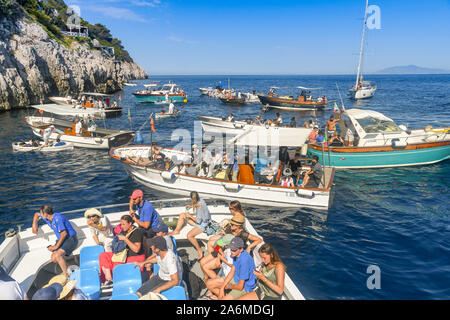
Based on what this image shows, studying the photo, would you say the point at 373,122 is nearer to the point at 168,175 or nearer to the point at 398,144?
the point at 398,144

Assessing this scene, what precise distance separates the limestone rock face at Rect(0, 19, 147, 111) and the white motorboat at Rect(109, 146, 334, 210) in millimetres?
32768


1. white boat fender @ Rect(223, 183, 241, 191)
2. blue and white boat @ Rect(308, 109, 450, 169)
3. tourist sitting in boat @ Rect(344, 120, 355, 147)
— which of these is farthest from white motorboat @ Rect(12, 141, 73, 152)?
tourist sitting in boat @ Rect(344, 120, 355, 147)

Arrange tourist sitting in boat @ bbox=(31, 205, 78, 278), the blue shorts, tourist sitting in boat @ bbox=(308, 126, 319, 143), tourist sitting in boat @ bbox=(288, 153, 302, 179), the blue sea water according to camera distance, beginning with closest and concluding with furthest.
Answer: tourist sitting in boat @ bbox=(31, 205, 78, 278), the blue shorts, the blue sea water, tourist sitting in boat @ bbox=(288, 153, 302, 179), tourist sitting in boat @ bbox=(308, 126, 319, 143)

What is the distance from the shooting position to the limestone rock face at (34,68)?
3497 cm

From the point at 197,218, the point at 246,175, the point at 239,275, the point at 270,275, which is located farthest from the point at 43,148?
the point at 270,275

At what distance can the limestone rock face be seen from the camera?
35.0 metres

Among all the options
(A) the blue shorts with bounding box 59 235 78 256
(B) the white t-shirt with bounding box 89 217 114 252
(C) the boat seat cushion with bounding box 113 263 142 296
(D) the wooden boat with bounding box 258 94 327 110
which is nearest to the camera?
(C) the boat seat cushion with bounding box 113 263 142 296

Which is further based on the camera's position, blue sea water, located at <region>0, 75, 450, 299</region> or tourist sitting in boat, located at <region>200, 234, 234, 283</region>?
blue sea water, located at <region>0, 75, 450, 299</region>

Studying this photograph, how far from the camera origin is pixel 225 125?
26797mm

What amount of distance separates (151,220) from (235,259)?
2708 millimetres

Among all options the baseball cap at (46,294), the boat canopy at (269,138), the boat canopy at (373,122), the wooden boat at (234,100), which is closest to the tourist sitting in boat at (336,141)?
the boat canopy at (373,122)

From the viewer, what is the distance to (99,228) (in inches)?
267

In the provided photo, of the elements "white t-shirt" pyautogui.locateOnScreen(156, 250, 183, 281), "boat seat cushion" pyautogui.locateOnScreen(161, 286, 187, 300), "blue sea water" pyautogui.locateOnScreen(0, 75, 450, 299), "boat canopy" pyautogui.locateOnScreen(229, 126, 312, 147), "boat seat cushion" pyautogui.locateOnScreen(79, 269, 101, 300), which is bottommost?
"blue sea water" pyautogui.locateOnScreen(0, 75, 450, 299)

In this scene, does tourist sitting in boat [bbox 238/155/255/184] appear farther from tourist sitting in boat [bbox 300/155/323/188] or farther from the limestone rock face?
the limestone rock face
